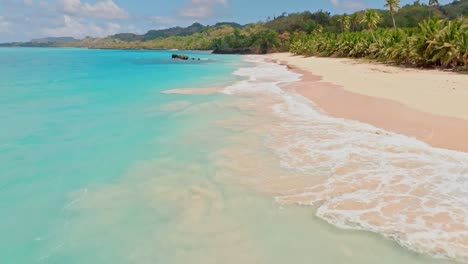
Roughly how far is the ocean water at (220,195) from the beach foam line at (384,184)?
3 centimetres

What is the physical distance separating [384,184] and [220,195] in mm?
3638

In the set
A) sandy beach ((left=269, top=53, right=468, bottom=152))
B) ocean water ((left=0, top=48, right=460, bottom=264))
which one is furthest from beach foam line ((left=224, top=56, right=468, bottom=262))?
sandy beach ((left=269, top=53, right=468, bottom=152))

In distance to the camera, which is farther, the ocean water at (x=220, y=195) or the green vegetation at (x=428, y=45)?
the green vegetation at (x=428, y=45)

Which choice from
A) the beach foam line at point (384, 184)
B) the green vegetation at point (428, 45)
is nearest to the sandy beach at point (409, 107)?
the beach foam line at point (384, 184)

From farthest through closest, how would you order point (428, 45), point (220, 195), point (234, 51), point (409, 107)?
point (234, 51) < point (428, 45) < point (409, 107) < point (220, 195)

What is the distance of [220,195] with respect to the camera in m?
7.55

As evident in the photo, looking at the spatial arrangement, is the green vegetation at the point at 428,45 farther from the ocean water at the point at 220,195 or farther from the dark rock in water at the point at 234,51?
the dark rock in water at the point at 234,51

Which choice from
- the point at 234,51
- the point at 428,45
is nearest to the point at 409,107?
the point at 428,45

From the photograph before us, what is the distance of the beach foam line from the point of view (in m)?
5.71

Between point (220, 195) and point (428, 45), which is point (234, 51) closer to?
point (428, 45)

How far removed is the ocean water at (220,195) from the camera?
219 inches

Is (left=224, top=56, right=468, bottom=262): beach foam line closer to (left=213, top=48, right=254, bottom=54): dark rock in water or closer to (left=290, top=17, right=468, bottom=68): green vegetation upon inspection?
(left=290, top=17, right=468, bottom=68): green vegetation

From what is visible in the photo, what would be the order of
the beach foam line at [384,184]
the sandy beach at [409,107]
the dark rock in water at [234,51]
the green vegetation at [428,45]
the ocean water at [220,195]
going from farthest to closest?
1. the dark rock in water at [234,51]
2. the green vegetation at [428,45]
3. the sandy beach at [409,107]
4. the beach foam line at [384,184]
5. the ocean water at [220,195]

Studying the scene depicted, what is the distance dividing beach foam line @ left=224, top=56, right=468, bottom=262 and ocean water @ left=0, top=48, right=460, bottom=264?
3 cm
